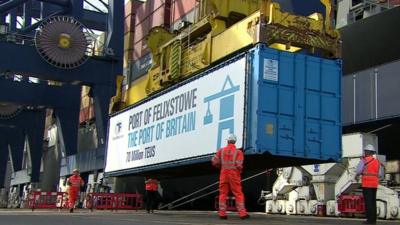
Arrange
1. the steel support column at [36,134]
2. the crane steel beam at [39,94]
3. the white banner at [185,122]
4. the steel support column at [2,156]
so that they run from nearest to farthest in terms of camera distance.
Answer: the white banner at [185,122] < the crane steel beam at [39,94] < the steel support column at [36,134] < the steel support column at [2,156]

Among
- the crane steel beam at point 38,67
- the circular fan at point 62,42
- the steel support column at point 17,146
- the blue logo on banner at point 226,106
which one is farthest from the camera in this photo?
the steel support column at point 17,146

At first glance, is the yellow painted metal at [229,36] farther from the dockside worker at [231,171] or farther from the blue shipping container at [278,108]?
the dockside worker at [231,171]

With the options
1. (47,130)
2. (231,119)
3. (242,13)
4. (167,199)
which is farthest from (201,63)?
(47,130)

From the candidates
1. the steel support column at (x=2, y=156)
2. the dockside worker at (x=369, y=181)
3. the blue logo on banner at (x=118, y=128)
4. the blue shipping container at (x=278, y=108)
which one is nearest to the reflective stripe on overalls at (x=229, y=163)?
the blue shipping container at (x=278, y=108)

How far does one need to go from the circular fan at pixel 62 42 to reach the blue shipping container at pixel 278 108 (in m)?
14.5

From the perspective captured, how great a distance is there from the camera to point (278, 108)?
12.0m

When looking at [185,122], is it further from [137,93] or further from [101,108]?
[101,108]

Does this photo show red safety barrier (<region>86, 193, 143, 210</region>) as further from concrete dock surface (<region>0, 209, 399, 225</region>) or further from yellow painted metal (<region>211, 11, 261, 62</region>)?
yellow painted metal (<region>211, 11, 261, 62</region>)

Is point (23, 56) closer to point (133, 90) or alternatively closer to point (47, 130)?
point (133, 90)

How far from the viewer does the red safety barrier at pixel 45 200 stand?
835 inches

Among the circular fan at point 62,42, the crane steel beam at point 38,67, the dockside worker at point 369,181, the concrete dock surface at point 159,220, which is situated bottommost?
the concrete dock surface at point 159,220

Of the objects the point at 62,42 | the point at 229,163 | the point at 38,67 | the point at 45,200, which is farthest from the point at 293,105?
the point at 38,67

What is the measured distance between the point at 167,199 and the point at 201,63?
891cm

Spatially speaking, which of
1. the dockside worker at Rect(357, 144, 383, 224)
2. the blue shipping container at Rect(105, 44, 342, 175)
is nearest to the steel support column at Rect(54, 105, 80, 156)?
the blue shipping container at Rect(105, 44, 342, 175)
